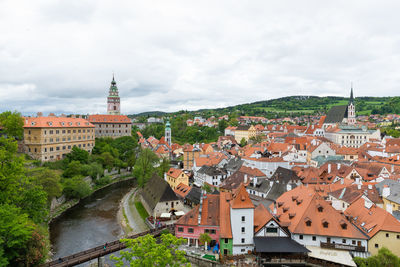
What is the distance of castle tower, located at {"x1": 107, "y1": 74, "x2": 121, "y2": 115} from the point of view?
446ft

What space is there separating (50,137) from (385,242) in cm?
6019

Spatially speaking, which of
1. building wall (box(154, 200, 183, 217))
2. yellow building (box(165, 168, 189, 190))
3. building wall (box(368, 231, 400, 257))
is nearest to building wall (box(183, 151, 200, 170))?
yellow building (box(165, 168, 189, 190))

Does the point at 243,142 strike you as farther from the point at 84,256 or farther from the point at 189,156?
the point at 84,256

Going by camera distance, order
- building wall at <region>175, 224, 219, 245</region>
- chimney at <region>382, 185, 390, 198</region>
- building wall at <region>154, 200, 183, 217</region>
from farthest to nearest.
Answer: building wall at <region>154, 200, 183, 217</region>, chimney at <region>382, 185, 390, 198</region>, building wall at <region>175, 224, 219, 245</region>

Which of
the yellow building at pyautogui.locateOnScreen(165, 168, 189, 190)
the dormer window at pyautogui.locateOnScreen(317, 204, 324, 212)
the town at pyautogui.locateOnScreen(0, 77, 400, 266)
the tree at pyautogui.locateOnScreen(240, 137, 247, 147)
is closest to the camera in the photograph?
the town at pyautogui.locateOnScreen(0, 77, 400, 266)

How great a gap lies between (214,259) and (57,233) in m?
21.5

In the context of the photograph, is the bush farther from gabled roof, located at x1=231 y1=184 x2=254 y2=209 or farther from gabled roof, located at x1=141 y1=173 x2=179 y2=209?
gabled roof, located at x1=231 y1=184 x2=254 y2=209

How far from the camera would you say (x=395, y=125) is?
132750mm

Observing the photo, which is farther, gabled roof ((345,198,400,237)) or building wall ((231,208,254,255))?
building wall ((231,208,254,255))

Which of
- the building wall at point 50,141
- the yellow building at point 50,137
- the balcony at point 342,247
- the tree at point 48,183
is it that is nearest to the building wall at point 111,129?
the yellow building at point 50,137

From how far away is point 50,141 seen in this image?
60.6 metres

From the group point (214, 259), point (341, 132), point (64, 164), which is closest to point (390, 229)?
point (214, 259)

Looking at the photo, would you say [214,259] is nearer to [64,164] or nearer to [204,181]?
[204,181]

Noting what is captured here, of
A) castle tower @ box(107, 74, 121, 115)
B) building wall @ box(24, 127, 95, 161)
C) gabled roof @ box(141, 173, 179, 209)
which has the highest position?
castle tower @ box(107, 74, 121, 115)
